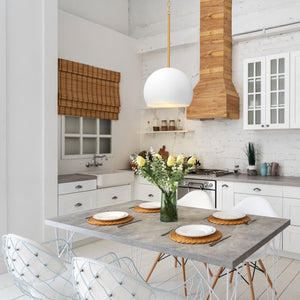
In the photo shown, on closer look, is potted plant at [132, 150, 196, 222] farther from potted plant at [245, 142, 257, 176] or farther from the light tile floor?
potted plant at [245, 142, 257, 176]

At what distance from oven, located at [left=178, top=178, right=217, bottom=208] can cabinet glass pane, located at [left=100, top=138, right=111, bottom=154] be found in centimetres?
145

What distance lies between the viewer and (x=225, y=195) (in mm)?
4352

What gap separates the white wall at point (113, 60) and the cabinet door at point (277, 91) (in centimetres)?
237

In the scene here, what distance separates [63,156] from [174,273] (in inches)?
87.7

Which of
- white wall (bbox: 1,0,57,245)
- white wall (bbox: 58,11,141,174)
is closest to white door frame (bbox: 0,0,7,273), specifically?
white wall (bbox: 1,0,57,245)

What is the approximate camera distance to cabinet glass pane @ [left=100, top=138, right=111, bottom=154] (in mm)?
5402

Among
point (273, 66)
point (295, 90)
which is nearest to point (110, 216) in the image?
point (295, 90)

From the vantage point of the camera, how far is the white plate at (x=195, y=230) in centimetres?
212

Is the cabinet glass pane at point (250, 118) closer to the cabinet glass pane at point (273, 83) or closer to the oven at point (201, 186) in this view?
the cabinet glass pane at point (273, 83)

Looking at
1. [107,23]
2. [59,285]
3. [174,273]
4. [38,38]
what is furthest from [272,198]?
[107,23]

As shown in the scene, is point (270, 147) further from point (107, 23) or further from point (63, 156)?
point (107, 23)

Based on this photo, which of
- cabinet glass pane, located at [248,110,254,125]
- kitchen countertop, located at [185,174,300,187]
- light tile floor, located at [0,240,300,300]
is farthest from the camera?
cabinet glass pane, located at [248,110,254,125]

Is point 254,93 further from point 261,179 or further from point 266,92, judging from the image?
point 261,179

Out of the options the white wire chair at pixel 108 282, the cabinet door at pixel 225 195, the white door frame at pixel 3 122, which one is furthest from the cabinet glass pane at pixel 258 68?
the white wire chair at pixel 108 282
